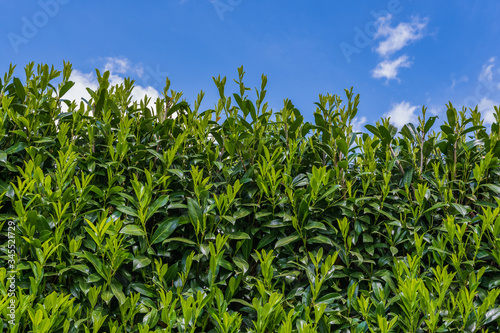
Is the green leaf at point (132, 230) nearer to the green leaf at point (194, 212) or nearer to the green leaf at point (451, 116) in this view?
the green leaf at point (194, 212)

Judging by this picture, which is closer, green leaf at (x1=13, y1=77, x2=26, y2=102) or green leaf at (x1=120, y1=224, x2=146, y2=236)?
green leaf at (x1=120, y1=224, x2=146, y2=236)

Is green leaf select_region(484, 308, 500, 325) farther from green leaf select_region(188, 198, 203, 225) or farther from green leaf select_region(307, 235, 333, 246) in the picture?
green leaf select_region(188, 198, 203, 225)

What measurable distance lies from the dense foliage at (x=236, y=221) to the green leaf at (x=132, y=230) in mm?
20

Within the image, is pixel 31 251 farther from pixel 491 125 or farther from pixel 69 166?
pixel 491 125

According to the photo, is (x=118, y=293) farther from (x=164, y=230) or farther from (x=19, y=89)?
(x=19, y=89)

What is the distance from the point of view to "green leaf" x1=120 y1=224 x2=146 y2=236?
2578 millimetres

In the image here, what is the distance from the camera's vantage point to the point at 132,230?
262 cm

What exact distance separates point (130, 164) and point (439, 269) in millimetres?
2504

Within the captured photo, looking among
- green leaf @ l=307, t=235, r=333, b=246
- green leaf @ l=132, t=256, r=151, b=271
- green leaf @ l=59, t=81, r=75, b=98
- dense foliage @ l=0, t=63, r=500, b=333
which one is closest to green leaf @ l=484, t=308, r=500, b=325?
dense foliage @ l=0, t=63, r=500, b=333

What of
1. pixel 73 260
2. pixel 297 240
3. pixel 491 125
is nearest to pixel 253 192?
pixel 297 240

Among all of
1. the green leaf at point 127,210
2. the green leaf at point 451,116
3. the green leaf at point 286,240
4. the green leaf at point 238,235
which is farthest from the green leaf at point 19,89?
the green leaf at point 451,116

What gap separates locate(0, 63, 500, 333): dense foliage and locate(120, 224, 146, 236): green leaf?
0.07 ft

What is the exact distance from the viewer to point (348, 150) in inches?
129

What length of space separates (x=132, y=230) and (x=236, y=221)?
0.80 meters
